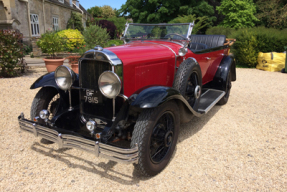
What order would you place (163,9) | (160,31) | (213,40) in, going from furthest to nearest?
(163,9)
(213,40)
(160,31)

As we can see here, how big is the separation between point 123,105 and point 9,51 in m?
5.79

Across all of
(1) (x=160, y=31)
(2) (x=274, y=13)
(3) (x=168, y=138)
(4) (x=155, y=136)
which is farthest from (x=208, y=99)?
(2) (x=274, y=13)

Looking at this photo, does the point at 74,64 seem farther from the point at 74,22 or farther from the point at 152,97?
the point at 74,22

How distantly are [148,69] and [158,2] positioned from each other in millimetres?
20399

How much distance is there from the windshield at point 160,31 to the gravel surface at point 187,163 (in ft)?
5.39

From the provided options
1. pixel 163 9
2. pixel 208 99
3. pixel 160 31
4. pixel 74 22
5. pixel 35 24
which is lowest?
pixel 208 99

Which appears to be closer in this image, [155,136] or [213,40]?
[155,136]

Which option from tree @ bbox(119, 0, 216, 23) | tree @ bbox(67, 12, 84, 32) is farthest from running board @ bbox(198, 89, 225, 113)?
tree @ bbox(67, 12, 84, 32)

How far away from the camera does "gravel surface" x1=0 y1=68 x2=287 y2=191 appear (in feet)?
7.91

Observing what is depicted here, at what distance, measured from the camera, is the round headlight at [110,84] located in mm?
2340

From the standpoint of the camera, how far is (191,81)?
11.8 ft

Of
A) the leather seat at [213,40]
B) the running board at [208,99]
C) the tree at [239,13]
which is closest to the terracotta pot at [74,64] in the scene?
the leather seat at [213,40]

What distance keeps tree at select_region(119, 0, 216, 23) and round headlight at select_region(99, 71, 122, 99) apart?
18989mm

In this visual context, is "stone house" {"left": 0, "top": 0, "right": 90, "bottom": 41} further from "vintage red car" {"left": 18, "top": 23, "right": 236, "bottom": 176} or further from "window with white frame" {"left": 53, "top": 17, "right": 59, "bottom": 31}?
"vintage red car" {"left": 18, "top": 23, "right": 236, "bottom": 176}
